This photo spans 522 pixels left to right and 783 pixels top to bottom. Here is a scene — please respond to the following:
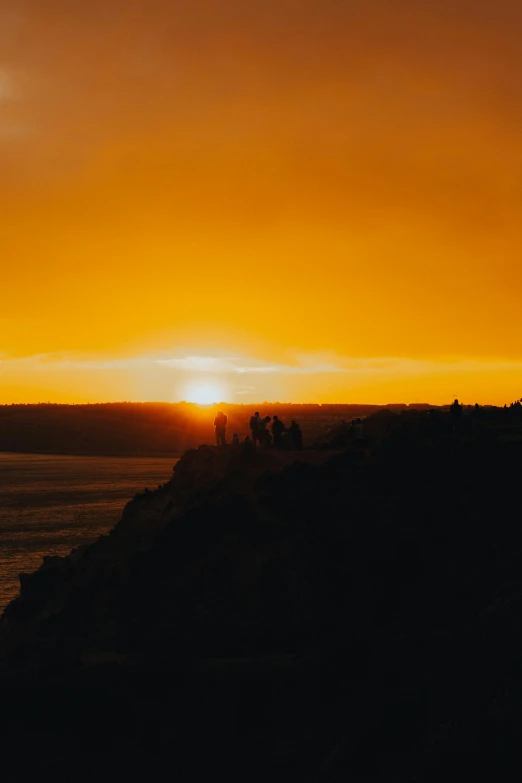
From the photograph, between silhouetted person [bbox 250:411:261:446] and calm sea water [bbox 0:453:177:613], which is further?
calm sea water [bbox 0:453:177:613]

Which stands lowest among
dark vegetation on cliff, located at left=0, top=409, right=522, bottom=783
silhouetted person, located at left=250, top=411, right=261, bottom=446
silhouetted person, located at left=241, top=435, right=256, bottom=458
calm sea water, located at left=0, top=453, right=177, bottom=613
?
calm sea water, located at left=0, top=453, right=177, bottom=613

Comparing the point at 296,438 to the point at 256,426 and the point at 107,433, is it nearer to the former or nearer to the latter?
the point at 256,426

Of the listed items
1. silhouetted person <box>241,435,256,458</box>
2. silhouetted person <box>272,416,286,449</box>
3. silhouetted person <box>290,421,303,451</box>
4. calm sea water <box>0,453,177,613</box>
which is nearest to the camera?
silhouetted person <box>241,435,256,458</box>

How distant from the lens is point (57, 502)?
62.9 m

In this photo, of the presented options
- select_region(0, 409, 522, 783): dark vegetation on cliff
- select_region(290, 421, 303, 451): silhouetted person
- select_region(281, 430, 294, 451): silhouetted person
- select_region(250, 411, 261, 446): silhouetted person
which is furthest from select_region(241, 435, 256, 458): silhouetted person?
select_region(250, 411, 261, 446): silhouetted person

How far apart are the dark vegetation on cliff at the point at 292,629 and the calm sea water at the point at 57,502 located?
1350 cm

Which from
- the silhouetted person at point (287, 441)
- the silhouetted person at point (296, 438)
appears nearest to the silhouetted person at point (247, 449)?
the silhouetted person at point (296, 438)

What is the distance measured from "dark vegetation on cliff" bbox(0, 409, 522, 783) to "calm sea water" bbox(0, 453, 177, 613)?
13.5 m

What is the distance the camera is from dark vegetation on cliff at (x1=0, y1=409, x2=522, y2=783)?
44.0ft

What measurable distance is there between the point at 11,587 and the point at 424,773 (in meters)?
27.6

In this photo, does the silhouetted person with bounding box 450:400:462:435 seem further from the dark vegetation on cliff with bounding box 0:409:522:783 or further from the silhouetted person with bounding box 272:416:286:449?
the silhouetted person with bounding box 272:416:286:449

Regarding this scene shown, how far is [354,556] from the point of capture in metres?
18.8

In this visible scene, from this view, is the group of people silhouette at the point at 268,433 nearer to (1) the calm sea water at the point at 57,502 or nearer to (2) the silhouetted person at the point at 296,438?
(2) the silhouetted person at the point at 296,438

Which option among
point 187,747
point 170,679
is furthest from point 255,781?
point 170,679
